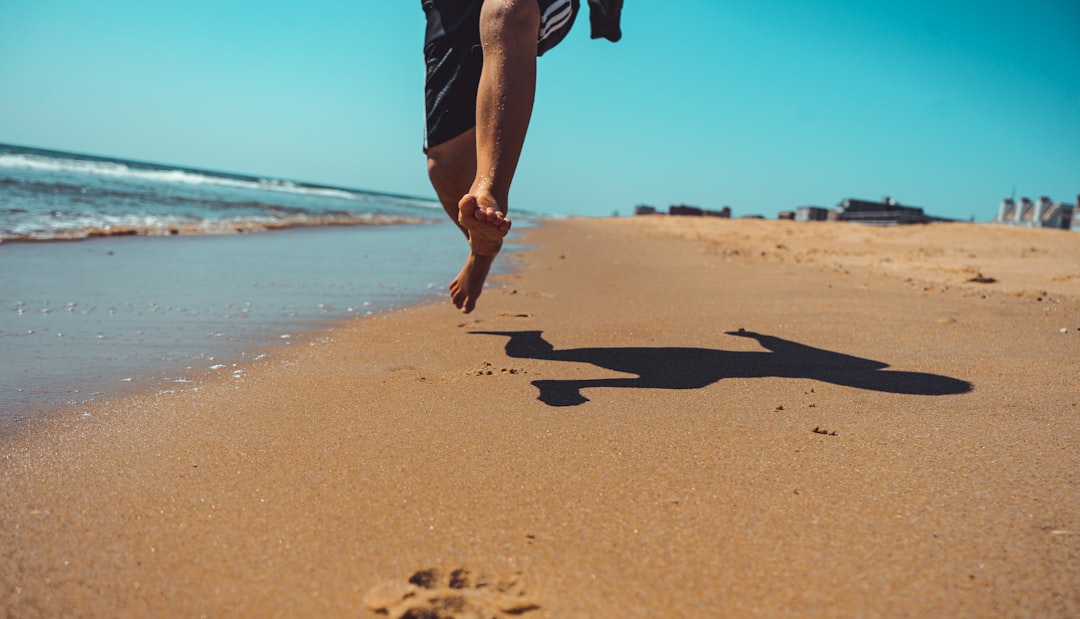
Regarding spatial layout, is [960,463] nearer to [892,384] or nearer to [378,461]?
[892,384]

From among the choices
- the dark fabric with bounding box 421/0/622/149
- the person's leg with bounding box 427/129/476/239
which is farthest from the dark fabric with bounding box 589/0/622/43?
the person's leg with bounding box 427/129/476/239

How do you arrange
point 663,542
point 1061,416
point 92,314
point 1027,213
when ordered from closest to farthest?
1. point 663,542
2. point 1061,416
3. point 92,314
4. point 1027,213

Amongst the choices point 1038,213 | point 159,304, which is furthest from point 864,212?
point 159,304

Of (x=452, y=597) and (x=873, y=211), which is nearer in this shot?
(x=452, y=597)

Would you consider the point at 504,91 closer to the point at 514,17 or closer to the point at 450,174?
the point at 514,17

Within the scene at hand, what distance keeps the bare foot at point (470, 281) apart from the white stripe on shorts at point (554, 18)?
663 mm

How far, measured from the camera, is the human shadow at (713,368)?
63.8 inches

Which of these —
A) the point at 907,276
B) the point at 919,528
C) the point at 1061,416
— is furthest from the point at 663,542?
the point at 907,276

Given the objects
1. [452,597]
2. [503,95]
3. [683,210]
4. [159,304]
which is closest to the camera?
[452,597]

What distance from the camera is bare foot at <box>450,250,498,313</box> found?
2143mm

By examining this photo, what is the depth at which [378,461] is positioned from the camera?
3.61 ft

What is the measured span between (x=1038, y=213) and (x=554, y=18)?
18907 mm

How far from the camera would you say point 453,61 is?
2.14 meters

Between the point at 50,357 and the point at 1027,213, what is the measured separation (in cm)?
2120
